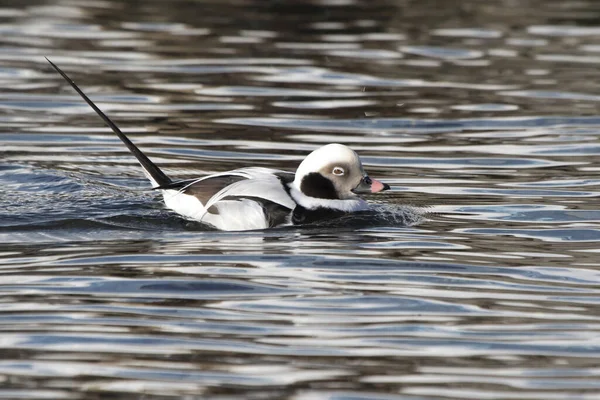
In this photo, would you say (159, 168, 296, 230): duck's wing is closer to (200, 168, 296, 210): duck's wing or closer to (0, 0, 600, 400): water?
(200, 168, 296, 210): duck's wing

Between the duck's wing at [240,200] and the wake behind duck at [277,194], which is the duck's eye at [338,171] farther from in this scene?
the duck's wing at [240,200]

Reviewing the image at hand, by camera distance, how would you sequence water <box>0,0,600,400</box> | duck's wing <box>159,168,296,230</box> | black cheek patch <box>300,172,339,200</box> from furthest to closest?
black cheek patch <box>300,172,339,200</box>, duck's wing <box>159,168,296,230</box>, water <box>0,0,600,400</box>

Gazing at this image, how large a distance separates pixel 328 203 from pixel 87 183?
87.3 inches

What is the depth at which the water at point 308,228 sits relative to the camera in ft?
19.2

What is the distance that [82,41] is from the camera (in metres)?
17.1

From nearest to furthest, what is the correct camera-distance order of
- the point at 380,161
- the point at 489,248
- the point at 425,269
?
the point at 425,269, the point at 489,248, the point at 380,161

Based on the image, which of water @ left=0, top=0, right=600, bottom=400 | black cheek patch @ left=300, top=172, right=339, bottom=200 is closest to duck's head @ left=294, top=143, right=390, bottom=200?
black cheek patch @ left=300, top=172, right=339, bottom=200

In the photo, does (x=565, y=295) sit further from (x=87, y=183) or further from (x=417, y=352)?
(x=87, y=183)

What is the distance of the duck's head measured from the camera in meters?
9.13

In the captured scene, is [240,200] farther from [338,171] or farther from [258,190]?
[338,171]

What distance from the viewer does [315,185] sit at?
30.0 feet

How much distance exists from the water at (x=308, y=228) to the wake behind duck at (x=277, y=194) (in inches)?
7.0

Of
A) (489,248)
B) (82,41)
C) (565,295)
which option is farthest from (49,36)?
(565,295)

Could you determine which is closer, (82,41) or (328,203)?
(328,203)
